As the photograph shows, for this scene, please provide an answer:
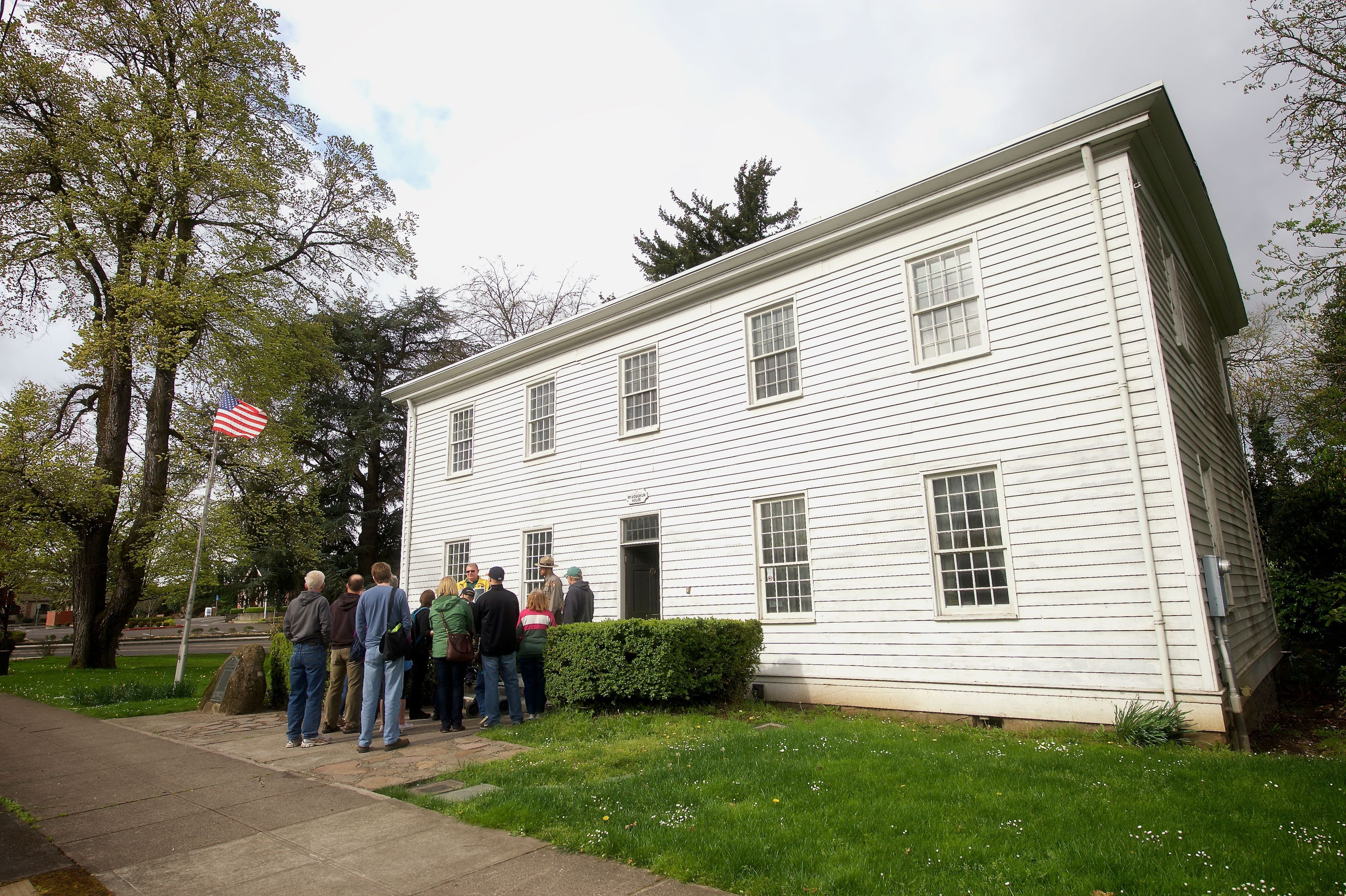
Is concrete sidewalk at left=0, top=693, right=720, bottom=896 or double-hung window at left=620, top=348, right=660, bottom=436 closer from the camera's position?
concrete sidewalk at left=0, top=693, right=720, bottom=896

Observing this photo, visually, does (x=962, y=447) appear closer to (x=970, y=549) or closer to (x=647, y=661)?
(x=970, y=549)

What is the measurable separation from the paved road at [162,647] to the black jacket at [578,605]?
1794 cm

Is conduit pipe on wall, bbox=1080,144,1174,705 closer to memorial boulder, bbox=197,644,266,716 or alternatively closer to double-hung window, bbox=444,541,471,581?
memorial boulder, bbox=197,644,266,716

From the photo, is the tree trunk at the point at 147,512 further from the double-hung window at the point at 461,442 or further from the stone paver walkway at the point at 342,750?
the stone paver walkway at the point at 342,750

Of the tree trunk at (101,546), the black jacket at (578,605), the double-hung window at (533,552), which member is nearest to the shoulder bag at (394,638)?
the black jacket at (578,605)

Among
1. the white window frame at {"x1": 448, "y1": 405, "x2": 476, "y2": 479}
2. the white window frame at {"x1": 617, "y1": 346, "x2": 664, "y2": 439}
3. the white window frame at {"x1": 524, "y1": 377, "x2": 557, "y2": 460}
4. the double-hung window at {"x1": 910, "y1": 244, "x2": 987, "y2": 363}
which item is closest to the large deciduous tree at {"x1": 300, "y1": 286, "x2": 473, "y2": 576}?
the white window frame at {"x1": 448, "y1": 405, "x2": 476, "y2": 479}

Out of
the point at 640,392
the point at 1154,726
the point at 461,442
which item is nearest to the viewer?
the point at 1154,726

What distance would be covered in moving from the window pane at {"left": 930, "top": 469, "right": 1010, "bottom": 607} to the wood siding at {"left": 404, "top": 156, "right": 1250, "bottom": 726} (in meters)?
0.20

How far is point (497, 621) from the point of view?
30.1 feet

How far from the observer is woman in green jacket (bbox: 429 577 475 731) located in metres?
9.00

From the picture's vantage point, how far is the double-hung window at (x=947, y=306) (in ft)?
32.8

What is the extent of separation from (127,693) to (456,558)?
6694mm

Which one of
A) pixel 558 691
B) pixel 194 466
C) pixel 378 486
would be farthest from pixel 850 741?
pixel 378 486

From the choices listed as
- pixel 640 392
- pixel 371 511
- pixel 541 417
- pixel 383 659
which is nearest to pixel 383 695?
pixel 383 659
